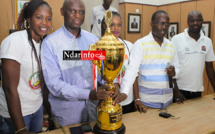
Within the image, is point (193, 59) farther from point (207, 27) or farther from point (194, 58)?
point (207, 27)

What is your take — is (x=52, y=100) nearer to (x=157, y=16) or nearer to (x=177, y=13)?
(x=157, y=16)

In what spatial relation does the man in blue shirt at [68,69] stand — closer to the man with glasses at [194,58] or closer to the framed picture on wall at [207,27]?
the man with glasses at [194,58]

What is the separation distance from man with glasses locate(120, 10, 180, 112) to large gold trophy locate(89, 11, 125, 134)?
0.62 meters

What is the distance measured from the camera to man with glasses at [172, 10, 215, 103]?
8.30 ft

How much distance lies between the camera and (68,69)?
1.32m

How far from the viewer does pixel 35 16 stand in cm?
142

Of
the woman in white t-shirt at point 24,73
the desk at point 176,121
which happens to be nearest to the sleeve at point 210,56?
the desk at point 176,121

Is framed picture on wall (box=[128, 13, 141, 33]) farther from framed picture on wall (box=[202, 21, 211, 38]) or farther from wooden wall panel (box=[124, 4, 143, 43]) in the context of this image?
framed picture on wall (box=[202, 21, 211, 38])

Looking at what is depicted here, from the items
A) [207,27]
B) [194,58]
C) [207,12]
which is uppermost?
[207,12]

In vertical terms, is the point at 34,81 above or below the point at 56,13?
below

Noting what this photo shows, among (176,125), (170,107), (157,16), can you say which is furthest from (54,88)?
(157,16)

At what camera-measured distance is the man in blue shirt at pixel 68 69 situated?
1.25 metres

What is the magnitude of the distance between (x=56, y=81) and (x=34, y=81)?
0.90ft

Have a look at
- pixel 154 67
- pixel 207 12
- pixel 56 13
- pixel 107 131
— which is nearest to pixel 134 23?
pixel 207 12
